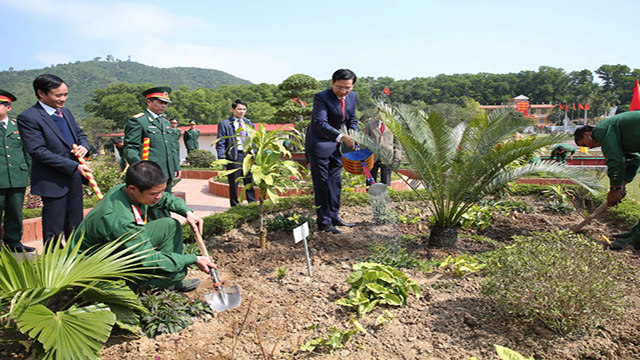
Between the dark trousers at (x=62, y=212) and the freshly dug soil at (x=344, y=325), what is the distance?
1497mm

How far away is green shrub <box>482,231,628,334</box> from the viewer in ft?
7.22

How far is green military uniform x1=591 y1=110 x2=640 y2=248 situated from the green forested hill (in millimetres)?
81418

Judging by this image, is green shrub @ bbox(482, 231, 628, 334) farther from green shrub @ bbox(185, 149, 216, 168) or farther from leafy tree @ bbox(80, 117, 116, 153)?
leafy tree @ bbox(80, 117, 116, 153)

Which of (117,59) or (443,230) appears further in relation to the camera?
(117,59)

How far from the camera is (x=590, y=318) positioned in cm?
223

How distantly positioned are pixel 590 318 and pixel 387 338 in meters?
1.27

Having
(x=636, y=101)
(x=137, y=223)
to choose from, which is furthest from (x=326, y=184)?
(x=636, y=101)

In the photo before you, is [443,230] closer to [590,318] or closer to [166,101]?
[590,318]

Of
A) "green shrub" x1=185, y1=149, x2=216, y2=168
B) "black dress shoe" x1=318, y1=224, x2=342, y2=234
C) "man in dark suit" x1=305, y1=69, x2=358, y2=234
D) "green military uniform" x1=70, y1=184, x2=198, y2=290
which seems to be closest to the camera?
"green military uniform" x1=70, y1=184, x2=198, y2=290

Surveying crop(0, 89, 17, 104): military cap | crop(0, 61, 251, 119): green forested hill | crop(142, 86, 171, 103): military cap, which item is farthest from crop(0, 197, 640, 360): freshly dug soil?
crop(0, 61, 251, 119): green forested hill

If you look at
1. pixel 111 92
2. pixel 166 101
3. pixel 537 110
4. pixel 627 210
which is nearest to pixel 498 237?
pixel 627 210

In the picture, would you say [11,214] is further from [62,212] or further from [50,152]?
[50,152]

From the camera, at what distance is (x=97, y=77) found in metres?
114

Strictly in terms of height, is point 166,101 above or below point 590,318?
above
